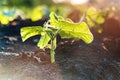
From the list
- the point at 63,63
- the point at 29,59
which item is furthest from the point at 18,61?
the point at 63,63

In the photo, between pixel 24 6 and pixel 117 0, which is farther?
pixel 117 0

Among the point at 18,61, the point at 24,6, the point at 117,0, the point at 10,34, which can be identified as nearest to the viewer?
the point at 24,6

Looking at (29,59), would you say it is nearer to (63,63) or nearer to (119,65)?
(63,63)

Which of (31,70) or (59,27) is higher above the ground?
(59,27)

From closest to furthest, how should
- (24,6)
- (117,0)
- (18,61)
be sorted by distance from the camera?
(24,6) < (18,61) < (117,0)

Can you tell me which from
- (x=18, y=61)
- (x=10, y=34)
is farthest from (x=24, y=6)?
(x=10, y=34)

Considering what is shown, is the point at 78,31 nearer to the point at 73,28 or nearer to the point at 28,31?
the point at 73,28

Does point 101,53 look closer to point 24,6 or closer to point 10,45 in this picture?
point 10,45

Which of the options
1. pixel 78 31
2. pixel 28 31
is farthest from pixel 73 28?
pixel 28 31

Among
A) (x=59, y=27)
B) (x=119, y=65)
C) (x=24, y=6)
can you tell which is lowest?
(x=119, y=65)
